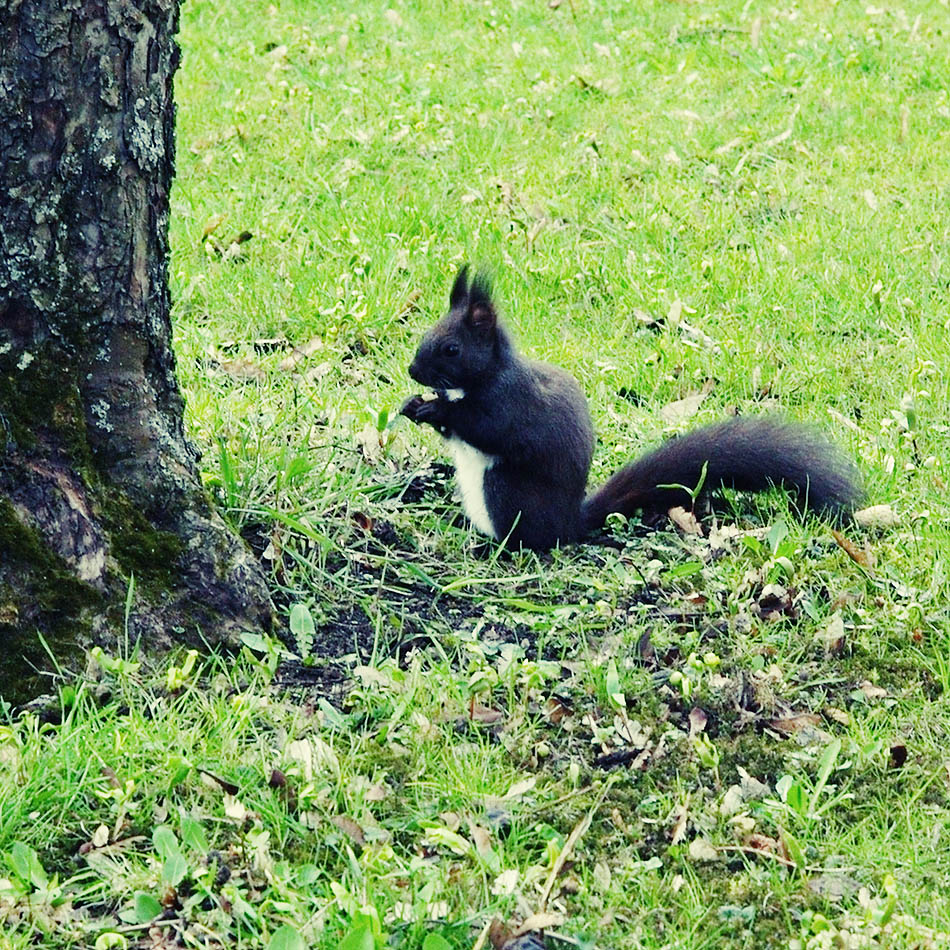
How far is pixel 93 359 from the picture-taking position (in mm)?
2490

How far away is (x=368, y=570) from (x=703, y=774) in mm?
876

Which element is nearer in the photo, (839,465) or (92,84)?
(92,84)

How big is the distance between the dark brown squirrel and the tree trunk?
0.72 meters

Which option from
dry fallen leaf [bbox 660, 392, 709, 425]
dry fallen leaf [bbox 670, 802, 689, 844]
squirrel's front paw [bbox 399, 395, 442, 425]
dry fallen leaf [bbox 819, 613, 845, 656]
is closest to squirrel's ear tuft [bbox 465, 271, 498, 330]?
squirrel's front paw [bbox 399, 395, 442, 425]

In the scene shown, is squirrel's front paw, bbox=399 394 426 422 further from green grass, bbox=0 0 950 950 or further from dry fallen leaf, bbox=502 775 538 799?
dry fallen leaf, bbox=502 775 538 799

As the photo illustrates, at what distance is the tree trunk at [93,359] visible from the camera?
2281 mm

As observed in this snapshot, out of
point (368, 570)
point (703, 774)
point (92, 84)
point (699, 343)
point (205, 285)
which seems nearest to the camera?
point (92, 84)

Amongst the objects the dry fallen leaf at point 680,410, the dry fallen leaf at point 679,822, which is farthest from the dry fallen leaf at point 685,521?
the dry fallen leaf at point 679,822

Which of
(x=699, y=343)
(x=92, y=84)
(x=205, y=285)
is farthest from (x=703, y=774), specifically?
(x=205, y=285)

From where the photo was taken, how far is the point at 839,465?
3201mm

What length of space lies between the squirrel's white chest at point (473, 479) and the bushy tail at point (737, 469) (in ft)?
0.78

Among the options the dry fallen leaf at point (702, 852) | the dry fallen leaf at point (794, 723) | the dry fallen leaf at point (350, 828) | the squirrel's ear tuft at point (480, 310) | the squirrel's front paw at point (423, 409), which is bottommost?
the dry fallen leaf at point (702, 852)

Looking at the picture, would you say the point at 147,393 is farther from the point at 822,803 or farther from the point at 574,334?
the point at 574,334

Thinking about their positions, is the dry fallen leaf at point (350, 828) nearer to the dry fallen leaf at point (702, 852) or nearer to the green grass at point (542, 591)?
the green grass at point (542, 591)
